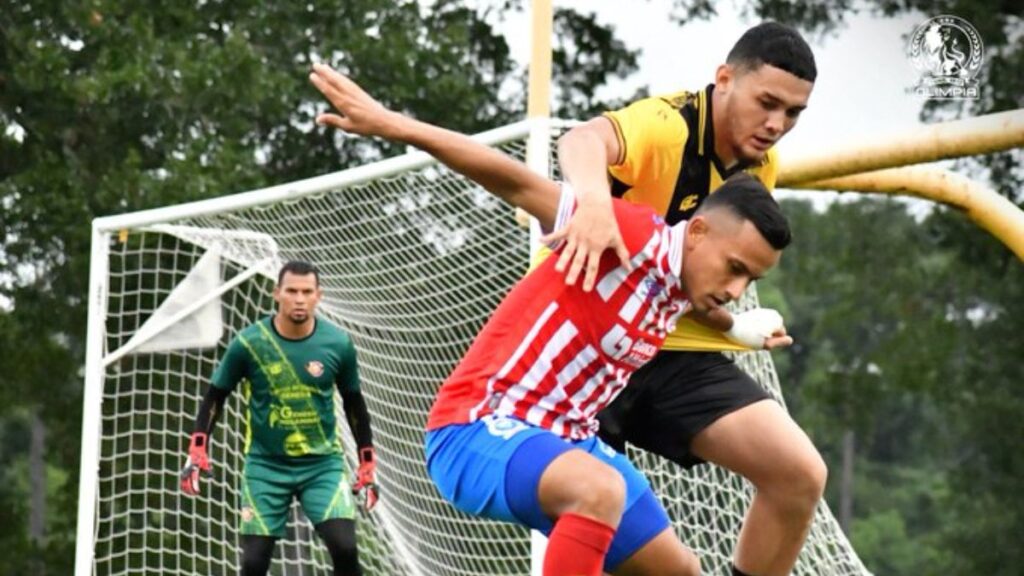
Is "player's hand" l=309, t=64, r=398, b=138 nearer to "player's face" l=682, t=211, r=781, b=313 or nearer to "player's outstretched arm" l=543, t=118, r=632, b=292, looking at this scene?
"player's outstretched arm" l=543, t=118, r=632, b=292

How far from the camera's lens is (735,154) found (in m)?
5.73

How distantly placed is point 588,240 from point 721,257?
1.19ft

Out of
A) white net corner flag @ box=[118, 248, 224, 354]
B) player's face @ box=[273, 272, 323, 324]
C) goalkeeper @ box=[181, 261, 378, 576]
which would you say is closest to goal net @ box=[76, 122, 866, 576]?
white net corner flag @ box=[118, 248, 224, 354]

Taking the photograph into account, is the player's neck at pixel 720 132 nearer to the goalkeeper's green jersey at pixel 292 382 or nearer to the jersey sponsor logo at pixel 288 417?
the goalkeeper's green jersey at pixel 292 382

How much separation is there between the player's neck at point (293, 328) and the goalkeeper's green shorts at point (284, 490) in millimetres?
574

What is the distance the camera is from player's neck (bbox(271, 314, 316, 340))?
955cm

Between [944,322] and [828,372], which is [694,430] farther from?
[828,372]

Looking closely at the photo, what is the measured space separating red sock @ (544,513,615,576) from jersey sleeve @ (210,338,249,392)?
4817 mm

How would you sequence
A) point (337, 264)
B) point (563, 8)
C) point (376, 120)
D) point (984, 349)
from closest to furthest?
1. point (376, 120)
2. point (337, 264)
3. point (563, 8)
4. point (984, 349)

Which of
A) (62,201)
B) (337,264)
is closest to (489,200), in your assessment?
(337,264)

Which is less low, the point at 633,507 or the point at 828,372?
the point at 828,372

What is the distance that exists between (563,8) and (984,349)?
26.2 ft

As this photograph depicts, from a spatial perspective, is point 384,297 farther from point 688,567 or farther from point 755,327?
point 688,567

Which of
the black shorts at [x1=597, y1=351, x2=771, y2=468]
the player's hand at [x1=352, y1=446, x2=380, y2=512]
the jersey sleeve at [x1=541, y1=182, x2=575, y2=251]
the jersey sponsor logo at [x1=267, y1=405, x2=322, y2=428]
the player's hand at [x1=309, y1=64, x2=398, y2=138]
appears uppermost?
the player's hand at [x1=309, y1=64, x2=398, y2=138]
